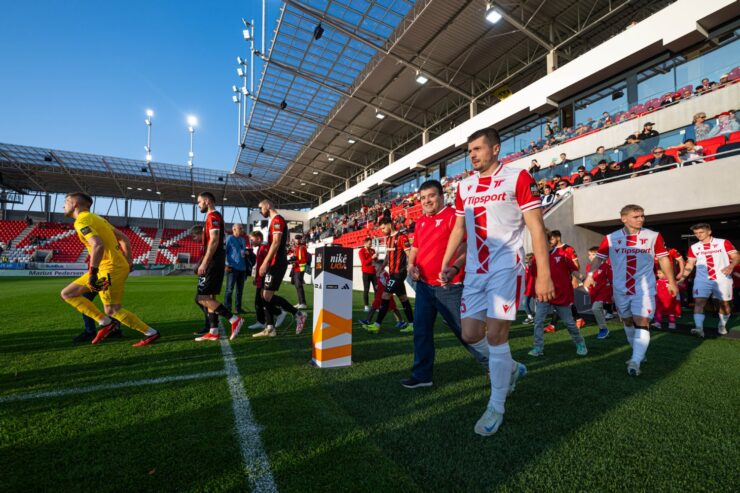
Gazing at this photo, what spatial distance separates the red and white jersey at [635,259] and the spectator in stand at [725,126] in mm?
7118

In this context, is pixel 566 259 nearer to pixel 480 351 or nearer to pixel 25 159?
pixel 480 351

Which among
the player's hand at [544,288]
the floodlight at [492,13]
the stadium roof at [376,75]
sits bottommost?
the player's hand at [544,288]

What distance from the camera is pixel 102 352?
4.14m

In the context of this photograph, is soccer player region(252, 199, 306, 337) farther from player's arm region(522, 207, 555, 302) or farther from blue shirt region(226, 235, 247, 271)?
player's arm region(522, 207, 555, 302)

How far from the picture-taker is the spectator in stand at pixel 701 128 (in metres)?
8.69

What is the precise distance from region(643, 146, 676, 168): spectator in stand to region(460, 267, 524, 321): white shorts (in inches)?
368

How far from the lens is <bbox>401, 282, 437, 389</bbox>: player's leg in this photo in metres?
3.10

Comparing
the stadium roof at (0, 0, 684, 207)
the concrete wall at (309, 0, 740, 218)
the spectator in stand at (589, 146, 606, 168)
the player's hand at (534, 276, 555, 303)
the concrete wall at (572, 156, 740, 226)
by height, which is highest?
the stadium roof at (0, 0, 684, 207)

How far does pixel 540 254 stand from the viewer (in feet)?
7.14

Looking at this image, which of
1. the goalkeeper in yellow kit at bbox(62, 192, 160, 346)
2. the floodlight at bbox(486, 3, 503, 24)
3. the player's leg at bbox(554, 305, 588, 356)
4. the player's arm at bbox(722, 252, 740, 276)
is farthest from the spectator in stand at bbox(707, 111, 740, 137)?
the goalkeeper in yellow kit at bbox(62, 192, 160, 346)

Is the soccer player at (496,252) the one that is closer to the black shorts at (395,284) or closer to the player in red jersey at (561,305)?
the player in red jersey at (561,305)

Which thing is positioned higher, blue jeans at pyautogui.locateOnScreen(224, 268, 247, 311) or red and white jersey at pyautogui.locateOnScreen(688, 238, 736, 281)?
red and white jersey at pyautogui.locateOnScreen(688, 238, 736, 281)

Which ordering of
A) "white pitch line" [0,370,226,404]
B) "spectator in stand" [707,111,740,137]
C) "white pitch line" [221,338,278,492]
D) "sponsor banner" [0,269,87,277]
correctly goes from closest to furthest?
"white pitch line" [221,338,278,492]
"white pitch line" [0,370,226,404]
"spectator in stand" [707,111,740,137]
"sponsor banner" [0,269,87,277]

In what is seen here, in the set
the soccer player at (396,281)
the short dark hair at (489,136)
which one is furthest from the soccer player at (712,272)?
the short dark hair at (489,136)
